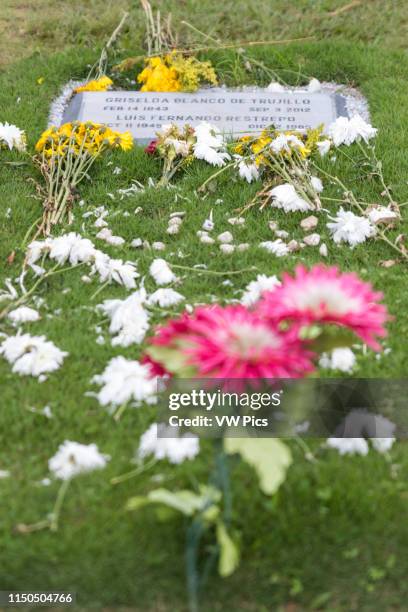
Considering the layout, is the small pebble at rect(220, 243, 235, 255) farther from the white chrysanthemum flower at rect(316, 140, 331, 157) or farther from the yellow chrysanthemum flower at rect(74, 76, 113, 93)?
the yellow chrysanthemum flower at rect(74, 76, 113, 93)

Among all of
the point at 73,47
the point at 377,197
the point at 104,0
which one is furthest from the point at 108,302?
the point at 104,0

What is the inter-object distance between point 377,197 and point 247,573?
103 inches

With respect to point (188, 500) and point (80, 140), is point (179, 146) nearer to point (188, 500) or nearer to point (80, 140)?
point (80, 140)

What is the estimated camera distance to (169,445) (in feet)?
8.75

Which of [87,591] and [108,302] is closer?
[87,591]

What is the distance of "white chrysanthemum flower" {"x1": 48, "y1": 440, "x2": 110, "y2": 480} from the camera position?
2.63m

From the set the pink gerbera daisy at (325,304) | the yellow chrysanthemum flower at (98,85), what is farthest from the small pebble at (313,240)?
the yellow chrysanthemum flower at (98,85)

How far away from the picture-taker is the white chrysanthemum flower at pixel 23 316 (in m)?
3.42

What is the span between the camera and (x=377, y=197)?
4426 millimetres

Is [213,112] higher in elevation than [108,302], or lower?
higher

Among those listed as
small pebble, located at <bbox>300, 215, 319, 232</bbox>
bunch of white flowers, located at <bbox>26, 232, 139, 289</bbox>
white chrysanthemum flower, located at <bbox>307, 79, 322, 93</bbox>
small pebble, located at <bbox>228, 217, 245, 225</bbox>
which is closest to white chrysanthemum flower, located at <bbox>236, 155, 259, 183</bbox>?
small pebble, located at <bbox>228, 217, 245, 225</bbox>

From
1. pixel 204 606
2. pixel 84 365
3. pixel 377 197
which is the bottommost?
pixel 204 606

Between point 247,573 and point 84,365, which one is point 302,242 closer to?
point 84,365

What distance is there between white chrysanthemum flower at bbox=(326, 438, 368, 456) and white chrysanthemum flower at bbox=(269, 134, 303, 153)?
6.96ft
